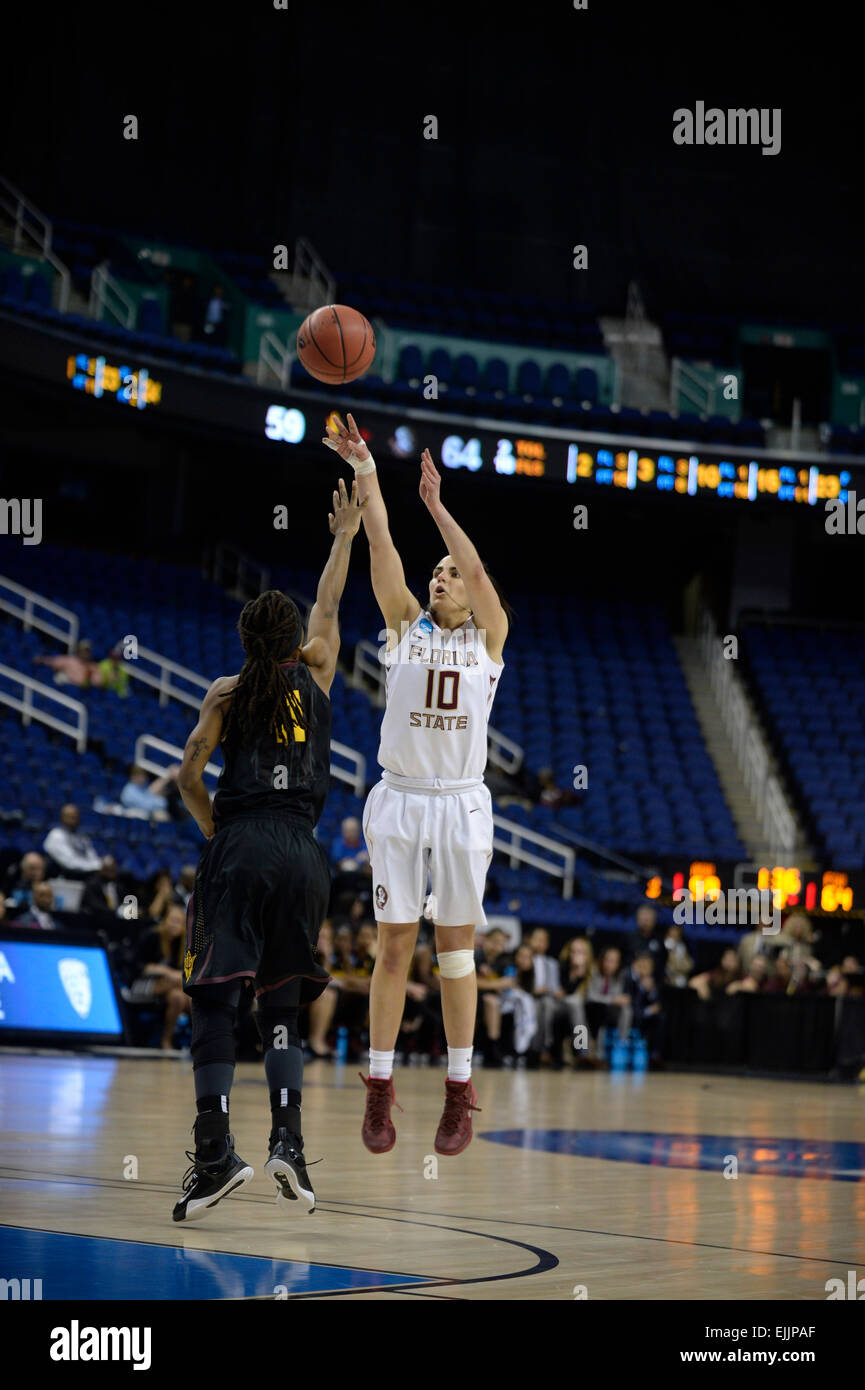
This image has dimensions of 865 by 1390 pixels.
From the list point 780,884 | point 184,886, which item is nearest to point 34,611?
point 184,886

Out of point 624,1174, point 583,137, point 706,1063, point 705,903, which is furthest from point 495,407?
point 624,1174

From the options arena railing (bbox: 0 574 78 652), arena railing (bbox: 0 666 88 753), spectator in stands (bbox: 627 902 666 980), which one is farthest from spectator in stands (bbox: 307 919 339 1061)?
arena railing (bbox: 0 574 78 652)

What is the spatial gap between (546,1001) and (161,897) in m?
4.40

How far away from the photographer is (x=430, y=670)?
21.5 feet

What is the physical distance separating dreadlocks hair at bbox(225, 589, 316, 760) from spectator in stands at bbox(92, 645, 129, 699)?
1520 cm

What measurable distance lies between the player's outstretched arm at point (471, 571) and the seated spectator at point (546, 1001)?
424 inches

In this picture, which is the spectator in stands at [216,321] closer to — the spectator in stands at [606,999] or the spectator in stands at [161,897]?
the spectator in stands at [606,999]

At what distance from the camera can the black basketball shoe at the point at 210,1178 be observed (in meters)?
5.17

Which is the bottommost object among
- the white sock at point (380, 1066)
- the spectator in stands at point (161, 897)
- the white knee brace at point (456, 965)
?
the white sock at point (380, 1066)

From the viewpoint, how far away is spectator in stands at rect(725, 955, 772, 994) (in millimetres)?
18562

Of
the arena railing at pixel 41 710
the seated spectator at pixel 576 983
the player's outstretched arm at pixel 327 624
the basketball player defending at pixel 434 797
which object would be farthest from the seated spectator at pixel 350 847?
the player's outstretched arm at pixel 327 624

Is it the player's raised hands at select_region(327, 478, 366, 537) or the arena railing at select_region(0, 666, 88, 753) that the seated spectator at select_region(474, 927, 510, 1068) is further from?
the player's raised hands at select_region(327, 478, 366, 537)
